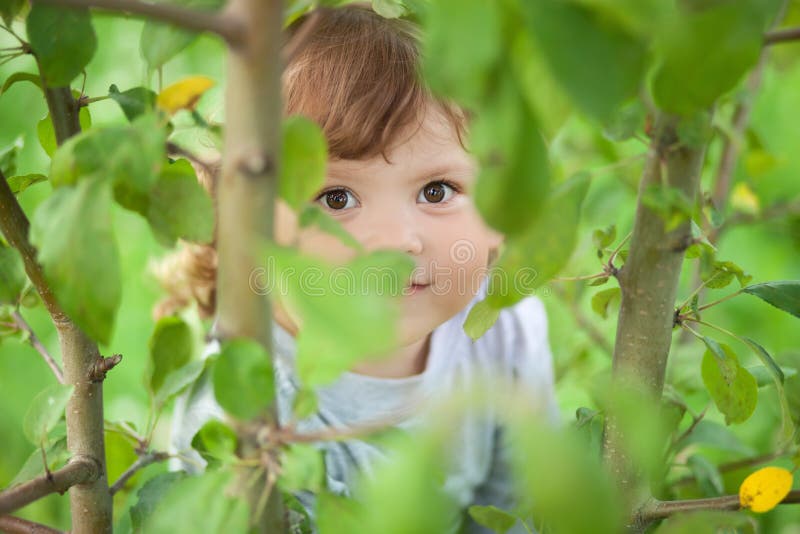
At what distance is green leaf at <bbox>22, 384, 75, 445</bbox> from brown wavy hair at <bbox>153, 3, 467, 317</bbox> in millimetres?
340

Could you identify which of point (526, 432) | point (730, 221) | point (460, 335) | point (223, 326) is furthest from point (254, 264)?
point (730, 221)

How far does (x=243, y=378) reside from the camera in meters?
0.39

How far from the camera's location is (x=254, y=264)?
15.6 inches

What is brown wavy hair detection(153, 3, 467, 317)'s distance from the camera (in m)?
0.79

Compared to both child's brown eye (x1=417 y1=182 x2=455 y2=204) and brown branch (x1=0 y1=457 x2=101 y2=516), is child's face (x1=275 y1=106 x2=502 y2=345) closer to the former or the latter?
child's brown eye (x1=417 y1=182 x2=455 y2=204)

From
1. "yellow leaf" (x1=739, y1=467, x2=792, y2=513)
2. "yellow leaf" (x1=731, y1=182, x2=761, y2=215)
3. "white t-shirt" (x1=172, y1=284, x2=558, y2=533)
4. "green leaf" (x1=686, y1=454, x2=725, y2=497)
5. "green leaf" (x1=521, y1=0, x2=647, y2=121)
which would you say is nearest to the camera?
"green leaf" (x1=521, y1=0, x2=647, y2=121)

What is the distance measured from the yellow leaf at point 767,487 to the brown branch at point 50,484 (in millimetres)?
422

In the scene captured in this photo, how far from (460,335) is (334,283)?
0.76 meters

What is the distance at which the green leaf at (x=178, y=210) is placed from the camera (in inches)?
18.4

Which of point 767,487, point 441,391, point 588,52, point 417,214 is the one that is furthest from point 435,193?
point 588,52

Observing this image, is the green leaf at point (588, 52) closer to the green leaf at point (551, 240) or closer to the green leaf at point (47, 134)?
the green leaf at point (551, 240)

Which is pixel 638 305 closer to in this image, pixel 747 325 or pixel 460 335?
pixel 460 335

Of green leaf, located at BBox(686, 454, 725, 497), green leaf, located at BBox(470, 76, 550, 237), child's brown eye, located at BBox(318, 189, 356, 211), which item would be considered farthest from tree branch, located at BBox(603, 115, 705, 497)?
child's brown eye, located at BBox(318, 189, 356, 211)

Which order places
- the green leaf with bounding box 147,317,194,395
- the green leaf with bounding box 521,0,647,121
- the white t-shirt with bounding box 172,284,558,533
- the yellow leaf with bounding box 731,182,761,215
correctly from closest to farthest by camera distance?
the green leaf with bounding box 521,0,647,121 → the green leaf with bounding box 147,317,194,395 → the white t-shirt with bounding box 172,284,558,533 → the yellow leaf with bounding box 731,182,761,215
